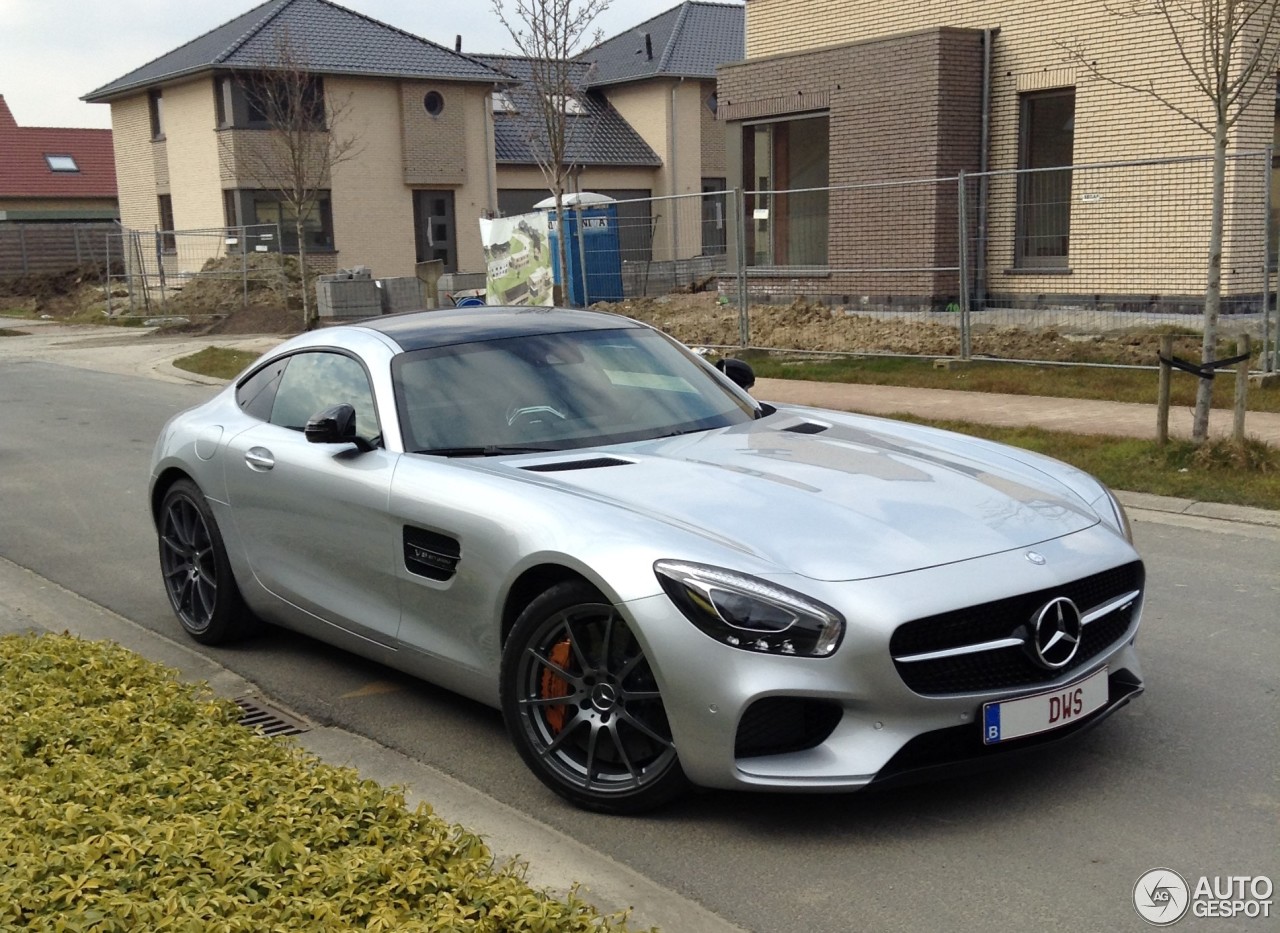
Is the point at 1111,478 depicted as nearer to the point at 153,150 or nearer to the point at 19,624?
the point at 19,624

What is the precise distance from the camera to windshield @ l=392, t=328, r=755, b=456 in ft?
17.2

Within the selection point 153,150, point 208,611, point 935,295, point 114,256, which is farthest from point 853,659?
point 114,256

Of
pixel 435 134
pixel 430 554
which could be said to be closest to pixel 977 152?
pixel 430 554

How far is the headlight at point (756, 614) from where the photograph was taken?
3.84 m

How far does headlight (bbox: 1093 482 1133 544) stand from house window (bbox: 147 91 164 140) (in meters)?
39.3

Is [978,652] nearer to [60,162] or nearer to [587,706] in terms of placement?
[587,706]

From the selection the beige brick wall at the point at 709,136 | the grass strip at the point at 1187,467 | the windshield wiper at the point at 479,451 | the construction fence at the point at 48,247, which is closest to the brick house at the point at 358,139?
the beige brick wall at the point at 709,136

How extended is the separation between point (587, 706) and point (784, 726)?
644mm

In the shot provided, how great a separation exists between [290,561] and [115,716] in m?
1.28

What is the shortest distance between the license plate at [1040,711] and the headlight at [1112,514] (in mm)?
718

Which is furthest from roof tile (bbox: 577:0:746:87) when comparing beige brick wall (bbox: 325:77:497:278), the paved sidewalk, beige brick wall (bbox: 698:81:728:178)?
the paved sidewalk

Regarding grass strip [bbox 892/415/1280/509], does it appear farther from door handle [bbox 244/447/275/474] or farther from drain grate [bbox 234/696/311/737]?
drain grate [bbox 234/696/311/737]

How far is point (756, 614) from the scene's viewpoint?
12.7ft

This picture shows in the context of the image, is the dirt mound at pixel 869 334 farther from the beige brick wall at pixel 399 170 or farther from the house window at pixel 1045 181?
the beige brick wall at pixel 399 170
